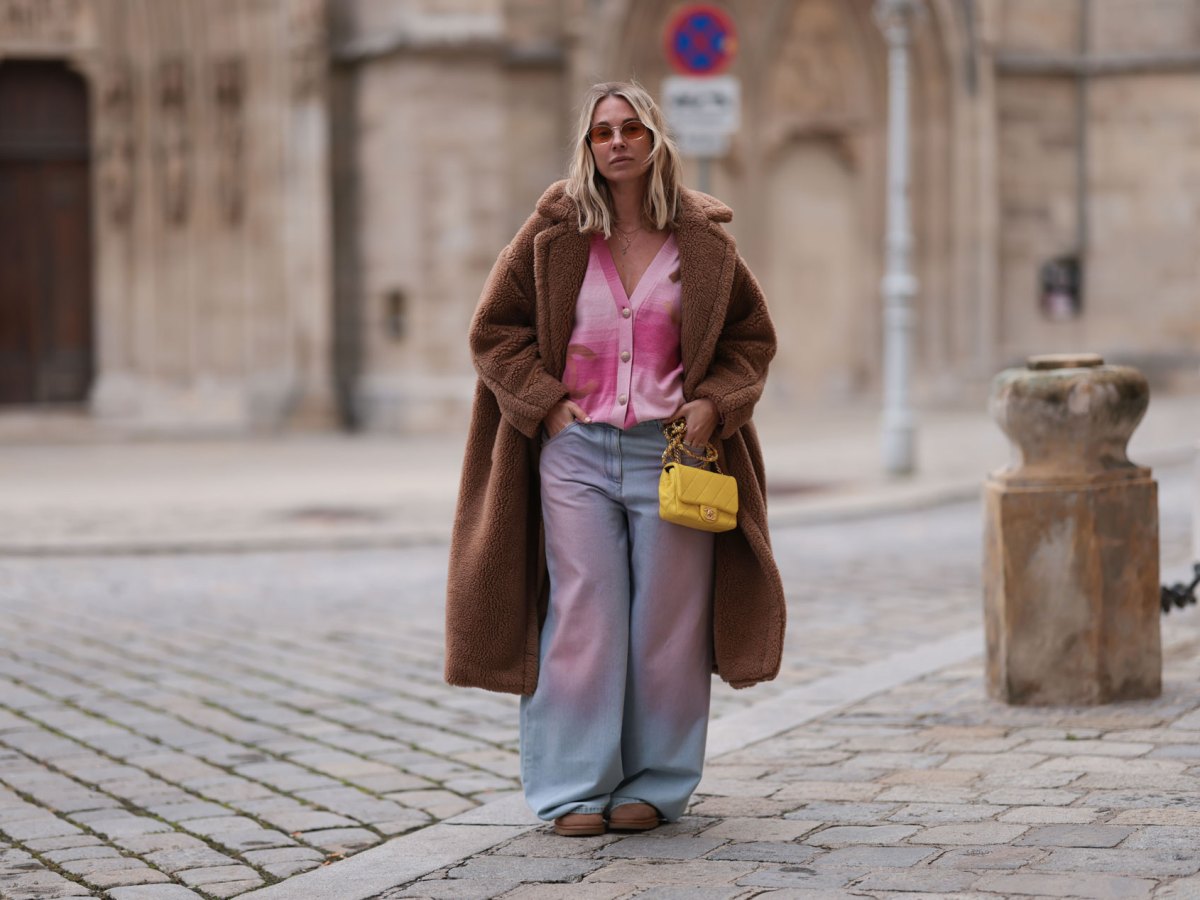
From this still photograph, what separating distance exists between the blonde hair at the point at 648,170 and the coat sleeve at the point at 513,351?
17cm

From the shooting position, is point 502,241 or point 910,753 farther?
point 502,241

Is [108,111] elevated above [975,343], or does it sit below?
above

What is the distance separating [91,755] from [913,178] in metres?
17.3

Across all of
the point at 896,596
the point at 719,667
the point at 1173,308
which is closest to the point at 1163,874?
the point at 719,667

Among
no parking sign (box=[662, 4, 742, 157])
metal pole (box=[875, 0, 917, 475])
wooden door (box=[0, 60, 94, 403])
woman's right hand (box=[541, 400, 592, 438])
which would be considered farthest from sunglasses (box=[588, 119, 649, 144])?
wooden door (box=[0, 60, 94, 403])

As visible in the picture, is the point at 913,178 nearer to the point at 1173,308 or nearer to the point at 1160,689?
the point at 1173,308

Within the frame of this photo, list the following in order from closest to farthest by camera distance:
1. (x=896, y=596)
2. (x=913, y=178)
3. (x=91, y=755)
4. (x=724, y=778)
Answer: (x=724, y=778)
(x=91, y=755)
(x=896, y=596)
(x=913, y=178)

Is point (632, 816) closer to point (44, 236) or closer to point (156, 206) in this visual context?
point (156, 206)

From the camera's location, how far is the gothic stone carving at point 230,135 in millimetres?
20969

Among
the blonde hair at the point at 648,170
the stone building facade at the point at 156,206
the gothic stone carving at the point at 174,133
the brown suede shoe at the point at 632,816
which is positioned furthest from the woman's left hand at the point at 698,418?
the gothic stone carving at the point at 174,133

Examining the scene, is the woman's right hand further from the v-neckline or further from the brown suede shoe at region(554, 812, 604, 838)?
the brown suede shoe at region(554, 812, 604, 838)

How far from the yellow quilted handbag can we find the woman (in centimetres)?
6

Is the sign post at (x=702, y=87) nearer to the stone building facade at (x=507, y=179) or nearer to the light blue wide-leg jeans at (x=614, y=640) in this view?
the stone building facade at (x=507, y=179)

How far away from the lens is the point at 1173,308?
76.4ft
